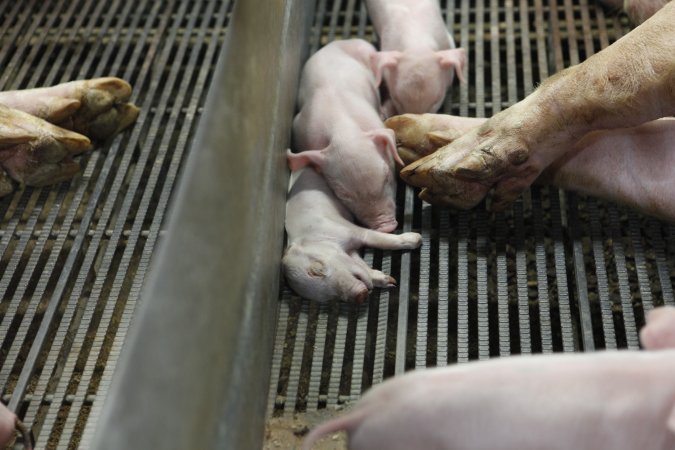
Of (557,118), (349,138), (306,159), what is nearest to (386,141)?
(349,138)

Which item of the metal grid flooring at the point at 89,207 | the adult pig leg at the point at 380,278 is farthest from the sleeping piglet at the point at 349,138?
the metal grid flooring at the point at 89,207

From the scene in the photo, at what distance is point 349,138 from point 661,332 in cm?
123

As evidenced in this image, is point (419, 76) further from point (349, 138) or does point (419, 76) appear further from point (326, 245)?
point (326, 245)

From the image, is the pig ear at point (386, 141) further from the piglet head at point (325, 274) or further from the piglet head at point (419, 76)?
the piglet head at point (325, 274)

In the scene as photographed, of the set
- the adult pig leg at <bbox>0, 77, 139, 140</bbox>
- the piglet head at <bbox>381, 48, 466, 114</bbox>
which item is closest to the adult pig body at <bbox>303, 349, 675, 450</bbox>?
the piglet head at <bbox>381, 48, 466, 114</bbox>

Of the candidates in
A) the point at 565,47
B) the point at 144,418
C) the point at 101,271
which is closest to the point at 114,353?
the point at 101,271

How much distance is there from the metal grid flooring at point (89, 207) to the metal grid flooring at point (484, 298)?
544 mm

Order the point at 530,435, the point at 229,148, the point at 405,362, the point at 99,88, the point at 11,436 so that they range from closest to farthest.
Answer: the point at 530,435 < the point at 229,148 < the point at 11,436 < the point at 405,362 < the point at 99,88

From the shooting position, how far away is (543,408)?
1.59 metres

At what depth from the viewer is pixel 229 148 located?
183 centimetres

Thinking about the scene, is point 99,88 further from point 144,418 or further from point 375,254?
point 144,418

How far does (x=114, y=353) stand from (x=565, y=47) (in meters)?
2.06

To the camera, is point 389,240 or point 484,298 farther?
point 389,240

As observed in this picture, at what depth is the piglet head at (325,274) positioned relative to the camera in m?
2.40
